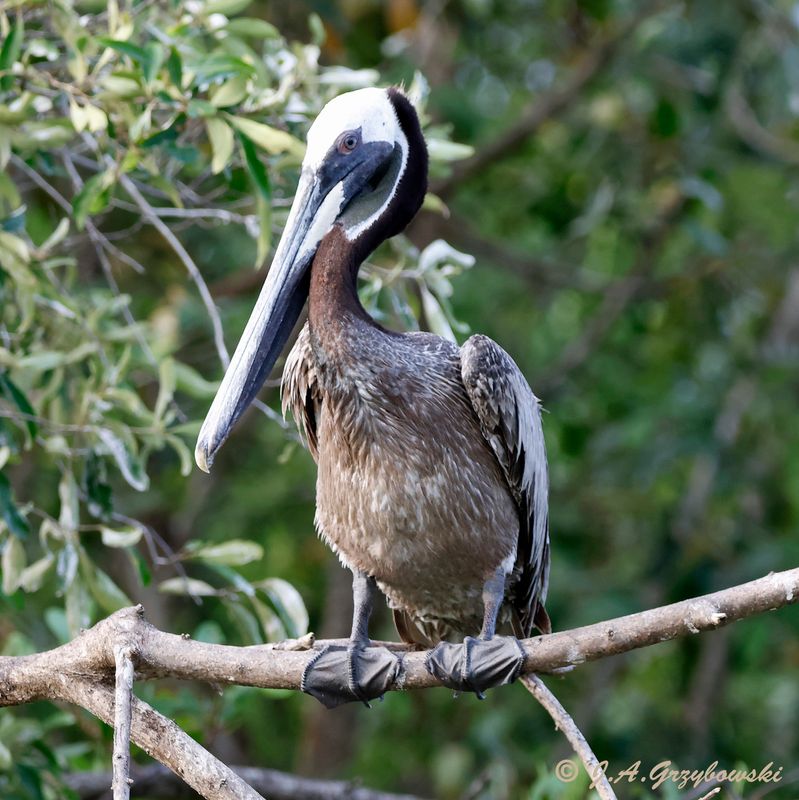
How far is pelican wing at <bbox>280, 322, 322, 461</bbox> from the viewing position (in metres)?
4.01

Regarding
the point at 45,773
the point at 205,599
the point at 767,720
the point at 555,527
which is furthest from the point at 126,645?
the point at 767,720

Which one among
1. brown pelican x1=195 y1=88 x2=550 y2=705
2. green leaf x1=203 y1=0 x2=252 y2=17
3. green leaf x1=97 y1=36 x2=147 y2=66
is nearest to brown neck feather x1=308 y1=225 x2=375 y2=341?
brown pelican x1=195 y1=88 x2=550 y2=705

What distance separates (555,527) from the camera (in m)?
7.46

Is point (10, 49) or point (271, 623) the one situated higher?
point (10, 49)

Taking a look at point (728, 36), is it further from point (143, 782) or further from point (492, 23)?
point (143, 782)

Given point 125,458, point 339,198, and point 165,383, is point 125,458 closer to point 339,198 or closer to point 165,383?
point 165,383

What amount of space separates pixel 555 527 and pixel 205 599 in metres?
2.35

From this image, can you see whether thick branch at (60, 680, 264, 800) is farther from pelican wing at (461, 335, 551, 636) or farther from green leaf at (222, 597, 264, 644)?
pelican wing at (461, 335, 551, 636)

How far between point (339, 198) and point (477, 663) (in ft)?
4.50

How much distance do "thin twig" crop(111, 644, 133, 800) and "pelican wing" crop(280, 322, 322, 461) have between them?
3.75 feet

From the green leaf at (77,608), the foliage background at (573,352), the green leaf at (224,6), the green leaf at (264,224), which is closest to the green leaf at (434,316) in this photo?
the foliage background at (573,352)

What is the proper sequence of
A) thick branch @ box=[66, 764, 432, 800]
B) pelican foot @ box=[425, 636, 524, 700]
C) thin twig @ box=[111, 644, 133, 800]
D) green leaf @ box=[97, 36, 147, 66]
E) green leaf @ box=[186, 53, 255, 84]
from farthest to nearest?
1. thick branch @ box=[66, 764, 432, 800]
2. green leaf @ box=[186, 53, 255, 84]
3. green leaf @ box=[97, 36, 147, 66]
4. pelican foot @ box=[425, 636, 524, 700]
5. thin twig @ box=[111, 644, 133, 800]

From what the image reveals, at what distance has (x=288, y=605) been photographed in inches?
167

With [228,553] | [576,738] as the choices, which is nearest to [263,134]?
[228,553]
